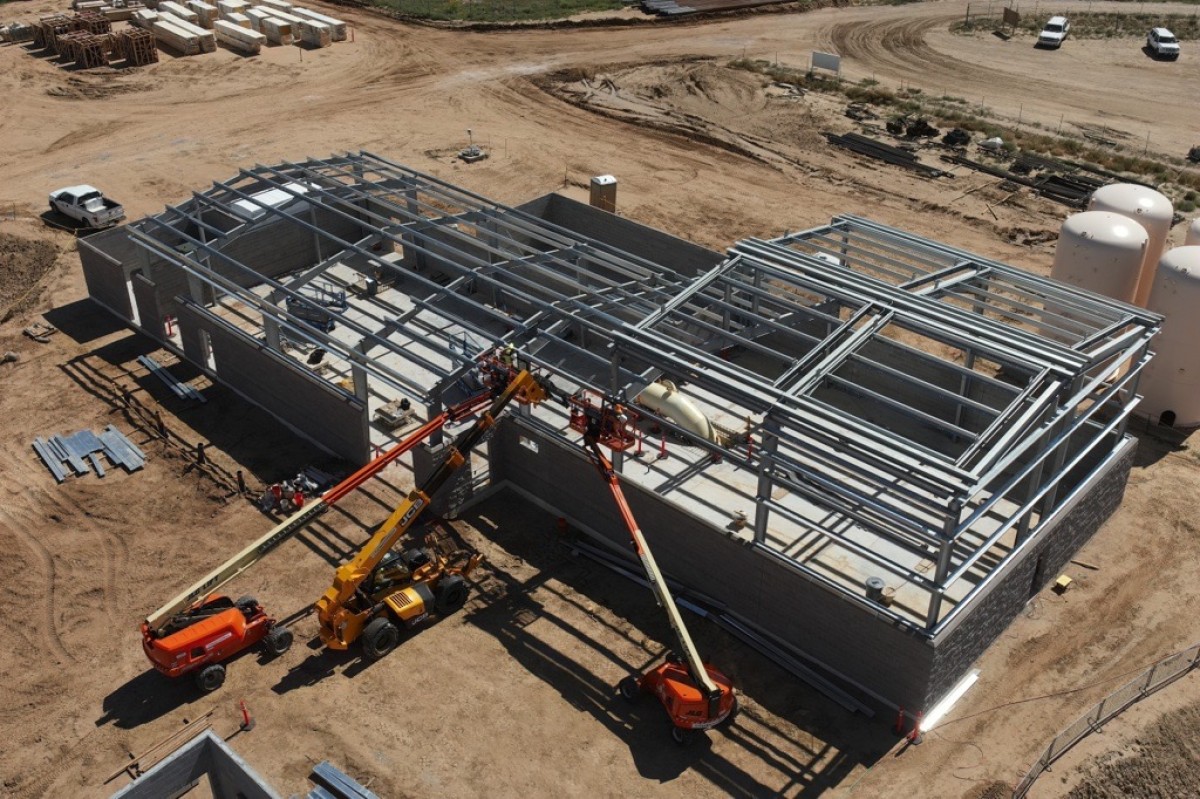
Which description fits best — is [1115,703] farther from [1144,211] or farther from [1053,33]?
[1053,33]

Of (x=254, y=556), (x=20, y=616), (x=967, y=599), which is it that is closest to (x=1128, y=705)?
(x=967, y=599)

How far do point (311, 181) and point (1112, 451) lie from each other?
2441cm

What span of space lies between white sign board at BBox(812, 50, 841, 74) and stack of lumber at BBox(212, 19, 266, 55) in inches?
1225

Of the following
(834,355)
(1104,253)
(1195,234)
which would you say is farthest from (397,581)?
(1195,234)

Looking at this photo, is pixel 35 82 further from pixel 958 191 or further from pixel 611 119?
pixel 958 191

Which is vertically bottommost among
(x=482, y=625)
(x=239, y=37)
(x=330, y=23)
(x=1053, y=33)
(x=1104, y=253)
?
(x=482, y=625)

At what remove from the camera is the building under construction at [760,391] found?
2006 cm

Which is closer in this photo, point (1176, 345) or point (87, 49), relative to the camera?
point (1176, 345)

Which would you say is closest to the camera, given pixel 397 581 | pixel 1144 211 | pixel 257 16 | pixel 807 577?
pixel 807 577

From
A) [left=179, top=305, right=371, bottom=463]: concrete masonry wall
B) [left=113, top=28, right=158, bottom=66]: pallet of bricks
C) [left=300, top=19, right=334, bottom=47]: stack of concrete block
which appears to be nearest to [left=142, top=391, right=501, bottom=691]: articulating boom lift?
[left=179, top=305, right=371, bottom=463]: concrete masonry wall

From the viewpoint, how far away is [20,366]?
1217 inches

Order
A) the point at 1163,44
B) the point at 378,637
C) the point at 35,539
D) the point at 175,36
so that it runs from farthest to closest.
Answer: the point at 1163,44 → the point at 175,36 → the point at 35,539 → the point at 378,637

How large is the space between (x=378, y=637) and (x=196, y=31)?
50.0 metres

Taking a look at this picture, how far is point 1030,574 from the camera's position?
22.1m
